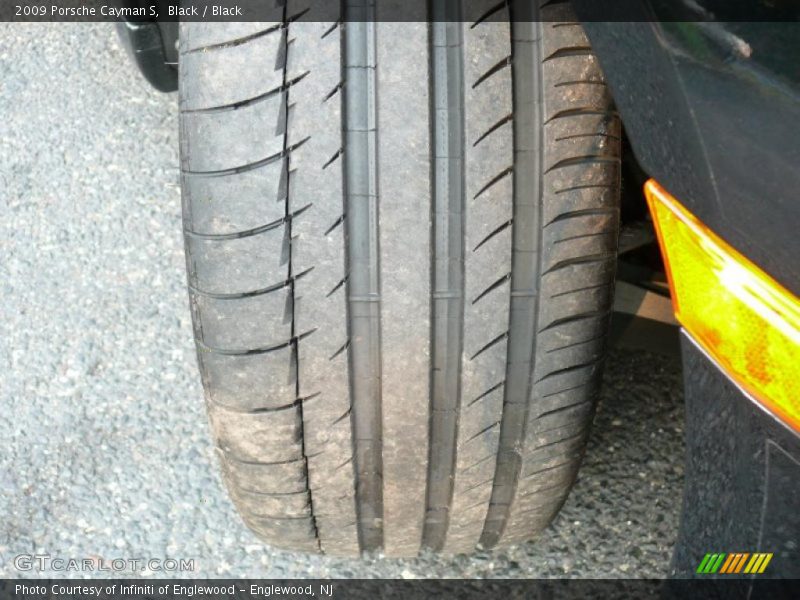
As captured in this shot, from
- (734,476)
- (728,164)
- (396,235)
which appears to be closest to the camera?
(728,164)

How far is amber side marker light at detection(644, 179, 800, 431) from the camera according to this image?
76cm

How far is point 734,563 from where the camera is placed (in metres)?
0.89

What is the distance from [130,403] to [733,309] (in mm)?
1268

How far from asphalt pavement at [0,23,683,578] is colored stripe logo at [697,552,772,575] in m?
0.58

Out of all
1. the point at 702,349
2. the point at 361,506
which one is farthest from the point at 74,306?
the point at 702,349

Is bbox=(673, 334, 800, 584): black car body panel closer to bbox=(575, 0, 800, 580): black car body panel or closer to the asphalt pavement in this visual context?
bbox=(575, 0, 800, 580): black car body panel

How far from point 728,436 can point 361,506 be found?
0.57 m

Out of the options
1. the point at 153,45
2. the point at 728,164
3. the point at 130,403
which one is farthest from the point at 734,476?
the point at 153,45

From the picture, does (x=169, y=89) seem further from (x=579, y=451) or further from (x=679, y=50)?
(x=679, y=50)

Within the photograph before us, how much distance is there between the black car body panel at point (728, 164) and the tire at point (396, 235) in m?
0.18

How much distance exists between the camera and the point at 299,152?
3.35ft

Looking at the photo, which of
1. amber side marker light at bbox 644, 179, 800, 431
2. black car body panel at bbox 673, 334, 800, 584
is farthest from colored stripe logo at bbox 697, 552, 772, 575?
amber side marker light at bbox 644, 179, 800, 431

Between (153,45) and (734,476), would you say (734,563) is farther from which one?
(153,45)

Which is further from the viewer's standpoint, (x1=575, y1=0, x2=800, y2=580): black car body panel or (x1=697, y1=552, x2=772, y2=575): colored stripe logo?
(x1=697, y1=552, x2=772, y2=575): colored stripe logo
